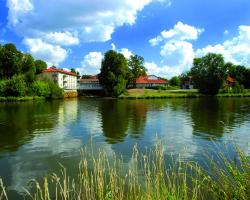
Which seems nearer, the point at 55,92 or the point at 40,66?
the point at 55,92

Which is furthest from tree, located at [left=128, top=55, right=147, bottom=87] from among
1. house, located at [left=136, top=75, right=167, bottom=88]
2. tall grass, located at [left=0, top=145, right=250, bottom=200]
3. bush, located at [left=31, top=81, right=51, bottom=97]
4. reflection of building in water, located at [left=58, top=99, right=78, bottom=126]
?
tall grass, located at [left=0, top=145, right=250, bottom=200]

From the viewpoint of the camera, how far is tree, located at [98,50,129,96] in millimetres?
102000

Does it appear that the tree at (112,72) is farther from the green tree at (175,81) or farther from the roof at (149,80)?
the green tree at (175,81)

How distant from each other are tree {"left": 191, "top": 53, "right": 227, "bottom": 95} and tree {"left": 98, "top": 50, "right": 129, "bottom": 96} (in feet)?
91.1

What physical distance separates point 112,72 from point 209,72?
35.9 metres

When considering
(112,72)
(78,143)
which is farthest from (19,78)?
(78,143)

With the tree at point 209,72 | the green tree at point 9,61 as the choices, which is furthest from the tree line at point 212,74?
the green tree at point 9,61

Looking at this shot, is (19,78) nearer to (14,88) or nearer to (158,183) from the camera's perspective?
(14,88)

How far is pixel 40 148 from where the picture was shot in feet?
69.6

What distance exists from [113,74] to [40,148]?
3256 inches

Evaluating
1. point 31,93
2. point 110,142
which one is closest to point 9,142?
point 110,142

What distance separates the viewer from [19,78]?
90625 millimetres

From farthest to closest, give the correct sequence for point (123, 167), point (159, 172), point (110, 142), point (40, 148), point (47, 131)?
point (47, 131) → point (110, 142) → point (40, 148) → point (123, 167) → point (159, 172)

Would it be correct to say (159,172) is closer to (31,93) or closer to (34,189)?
(34,189)
